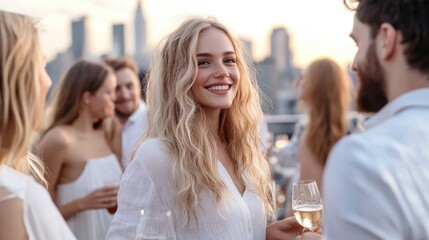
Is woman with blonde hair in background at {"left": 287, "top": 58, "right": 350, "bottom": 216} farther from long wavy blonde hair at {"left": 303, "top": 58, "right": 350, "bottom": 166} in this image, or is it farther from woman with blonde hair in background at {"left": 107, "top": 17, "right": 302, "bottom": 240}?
woman with blonde hair in background at {"left": 107, "top": 17, "right": 302, "bottom": 240}

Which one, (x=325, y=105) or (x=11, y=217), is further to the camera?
(x=325, y=105)

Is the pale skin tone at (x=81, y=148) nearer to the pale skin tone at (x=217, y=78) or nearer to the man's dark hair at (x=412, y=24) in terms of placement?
the pale skin tone at (x=217, y=78)

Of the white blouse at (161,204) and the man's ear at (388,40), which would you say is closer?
the man's ear at (388,40)

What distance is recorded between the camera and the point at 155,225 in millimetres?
1567

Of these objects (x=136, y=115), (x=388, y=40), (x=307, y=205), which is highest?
(x=388, y=40)

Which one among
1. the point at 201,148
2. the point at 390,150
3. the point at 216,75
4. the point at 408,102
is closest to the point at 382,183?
the point at 390,150

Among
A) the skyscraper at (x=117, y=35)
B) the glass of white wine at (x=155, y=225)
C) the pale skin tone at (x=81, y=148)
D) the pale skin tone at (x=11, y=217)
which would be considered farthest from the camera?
the skyscraper at (x=117, y=35)

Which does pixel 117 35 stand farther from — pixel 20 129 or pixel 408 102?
pixel 408 102

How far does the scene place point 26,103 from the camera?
4.52 feet

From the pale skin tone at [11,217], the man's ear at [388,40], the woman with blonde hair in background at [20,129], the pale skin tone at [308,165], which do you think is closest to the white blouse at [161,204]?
the woman with blonde hair in background at [20,129]

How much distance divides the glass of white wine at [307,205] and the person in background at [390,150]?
88 centimetres

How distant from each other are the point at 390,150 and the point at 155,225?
75cm

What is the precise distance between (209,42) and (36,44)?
930mm

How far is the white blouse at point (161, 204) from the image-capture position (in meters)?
1.99
